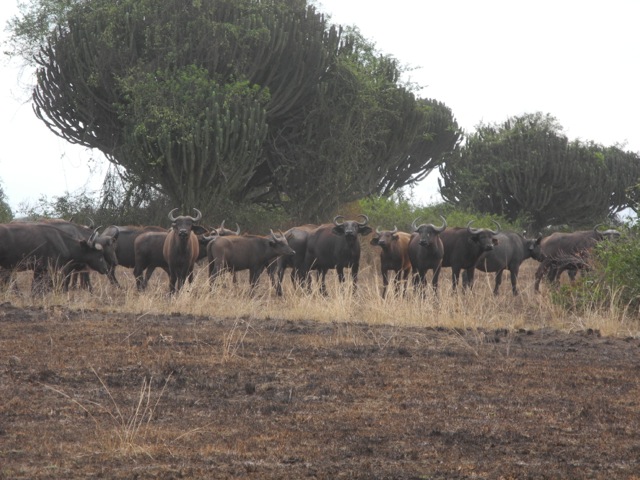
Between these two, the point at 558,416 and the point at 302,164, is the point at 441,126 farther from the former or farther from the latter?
the point at 558,416

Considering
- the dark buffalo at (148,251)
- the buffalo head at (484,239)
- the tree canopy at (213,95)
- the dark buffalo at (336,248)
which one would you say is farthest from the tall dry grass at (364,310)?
the tree canopy at (213,95)

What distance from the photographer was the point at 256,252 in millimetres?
19703

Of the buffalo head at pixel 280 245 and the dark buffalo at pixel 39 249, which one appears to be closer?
the dark buffalo at pixel 39 249

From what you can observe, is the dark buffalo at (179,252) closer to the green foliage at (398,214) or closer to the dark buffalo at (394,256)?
the dark buffalo at (394,256)

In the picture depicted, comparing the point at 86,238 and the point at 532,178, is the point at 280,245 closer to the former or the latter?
the point at 86,238

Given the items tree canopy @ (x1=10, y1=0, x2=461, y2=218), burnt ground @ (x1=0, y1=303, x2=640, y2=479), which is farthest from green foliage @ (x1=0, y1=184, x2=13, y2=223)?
burnt ground @ (x1=0, y1=303, x2=640, y2=479)

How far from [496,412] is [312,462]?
2.02m

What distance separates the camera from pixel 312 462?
18.6 feet

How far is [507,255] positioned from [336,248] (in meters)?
4.26

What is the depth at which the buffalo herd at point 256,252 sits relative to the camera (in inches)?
672

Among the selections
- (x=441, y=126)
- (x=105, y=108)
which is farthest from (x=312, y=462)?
(x=441, y=126)

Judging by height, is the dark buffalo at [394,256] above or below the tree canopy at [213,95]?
below

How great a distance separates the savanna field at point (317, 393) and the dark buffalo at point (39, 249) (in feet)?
10.5

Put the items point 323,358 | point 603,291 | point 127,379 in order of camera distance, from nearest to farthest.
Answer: point 127,379, point 323,358, point 603,291
